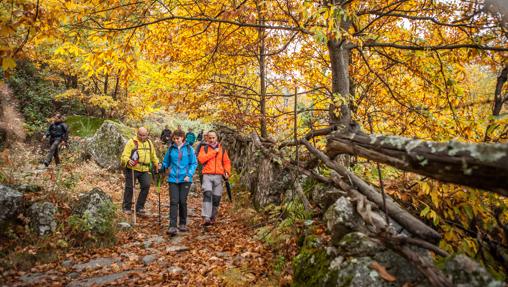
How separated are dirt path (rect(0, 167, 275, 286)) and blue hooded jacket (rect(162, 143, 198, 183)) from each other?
1.36m

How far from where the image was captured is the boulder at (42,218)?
5.93m

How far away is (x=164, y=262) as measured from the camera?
5551 mm

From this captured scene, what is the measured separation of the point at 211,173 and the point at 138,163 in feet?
7.46

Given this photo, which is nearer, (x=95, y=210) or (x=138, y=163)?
(x=95, y=210)

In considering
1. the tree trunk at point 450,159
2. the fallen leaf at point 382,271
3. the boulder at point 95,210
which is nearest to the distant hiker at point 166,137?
the boulder at point 95,210

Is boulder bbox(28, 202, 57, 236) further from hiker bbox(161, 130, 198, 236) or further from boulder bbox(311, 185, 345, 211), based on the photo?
boulder bbox(311, 185, 345, 211)

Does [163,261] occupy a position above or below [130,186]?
below

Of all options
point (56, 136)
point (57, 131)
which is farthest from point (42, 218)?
point (57, 131)

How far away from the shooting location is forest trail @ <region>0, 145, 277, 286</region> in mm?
4645

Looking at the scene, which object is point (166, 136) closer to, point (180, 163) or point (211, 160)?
point (211, 160)

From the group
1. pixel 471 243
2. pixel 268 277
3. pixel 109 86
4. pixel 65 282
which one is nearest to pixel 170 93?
pixel 65 282

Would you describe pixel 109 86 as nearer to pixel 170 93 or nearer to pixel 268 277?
pixel 170 93

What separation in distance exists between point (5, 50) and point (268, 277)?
4.45 metres

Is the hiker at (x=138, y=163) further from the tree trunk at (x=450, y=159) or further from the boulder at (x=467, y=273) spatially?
the boulder at (x=467, y=273)
